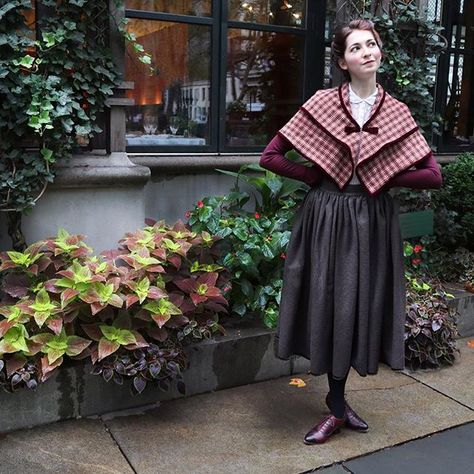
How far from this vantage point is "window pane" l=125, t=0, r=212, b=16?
15.3 feet

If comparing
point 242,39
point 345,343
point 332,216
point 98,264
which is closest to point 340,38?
point 332,216

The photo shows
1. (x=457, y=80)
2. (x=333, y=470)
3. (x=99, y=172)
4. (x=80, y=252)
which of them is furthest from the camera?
(x=457, y=80)

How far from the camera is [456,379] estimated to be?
13.2ft

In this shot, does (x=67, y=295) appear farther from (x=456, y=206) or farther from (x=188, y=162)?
(x=456, y=206)

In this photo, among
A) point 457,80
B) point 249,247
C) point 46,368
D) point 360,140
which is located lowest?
point 46,368

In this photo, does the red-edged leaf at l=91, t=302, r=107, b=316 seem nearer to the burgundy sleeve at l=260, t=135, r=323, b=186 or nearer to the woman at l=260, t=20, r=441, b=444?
the woman at l=260, t=20, r=441, b=444

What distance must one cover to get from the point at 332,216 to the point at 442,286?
2264 mm

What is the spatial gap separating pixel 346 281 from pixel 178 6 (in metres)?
2.91

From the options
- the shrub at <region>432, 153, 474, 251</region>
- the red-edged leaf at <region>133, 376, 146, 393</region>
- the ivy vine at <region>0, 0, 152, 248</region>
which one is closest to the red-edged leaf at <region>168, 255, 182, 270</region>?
the red-edged leaf at <region>133, 376, 146, 393</region>

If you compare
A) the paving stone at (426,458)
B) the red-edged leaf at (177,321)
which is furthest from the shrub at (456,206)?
the red-edged leaf at (177,321)

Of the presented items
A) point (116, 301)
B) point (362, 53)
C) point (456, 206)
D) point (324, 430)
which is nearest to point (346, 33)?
point (362, 53)

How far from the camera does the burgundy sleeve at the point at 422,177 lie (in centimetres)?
284

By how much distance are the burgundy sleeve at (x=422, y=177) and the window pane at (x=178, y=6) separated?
2615mm

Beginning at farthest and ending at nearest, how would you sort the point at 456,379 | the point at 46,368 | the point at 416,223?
1. the point at 416,223
2. the point at 456,379
3. the point at 46,368
